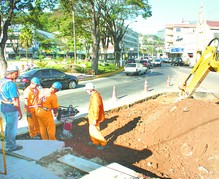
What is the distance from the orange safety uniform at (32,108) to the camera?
25.1 ft

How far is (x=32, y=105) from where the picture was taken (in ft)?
25.1

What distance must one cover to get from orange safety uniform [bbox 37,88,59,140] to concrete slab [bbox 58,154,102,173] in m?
1.83

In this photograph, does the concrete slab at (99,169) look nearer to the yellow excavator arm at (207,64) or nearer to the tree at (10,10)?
the yellow excavator arm at (207,64)

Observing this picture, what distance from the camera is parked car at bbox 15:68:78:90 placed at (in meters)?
17.5

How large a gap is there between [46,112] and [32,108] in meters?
0.76

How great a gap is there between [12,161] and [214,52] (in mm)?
6497

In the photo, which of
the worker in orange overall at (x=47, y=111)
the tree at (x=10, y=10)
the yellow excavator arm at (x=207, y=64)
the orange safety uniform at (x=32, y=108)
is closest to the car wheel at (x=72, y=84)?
the tree at (x=10, y=10)

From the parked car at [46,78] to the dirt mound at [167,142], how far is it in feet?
29.6

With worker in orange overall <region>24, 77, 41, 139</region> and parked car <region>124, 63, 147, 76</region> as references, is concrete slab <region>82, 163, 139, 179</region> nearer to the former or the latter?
worker in orange overall <region>24, 77, 41, 139</region>

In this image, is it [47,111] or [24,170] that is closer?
[24,170]

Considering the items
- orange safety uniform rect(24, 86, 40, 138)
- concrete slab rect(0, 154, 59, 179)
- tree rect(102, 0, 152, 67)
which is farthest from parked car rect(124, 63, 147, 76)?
concrete slab rect(0, 154, 59, 179)

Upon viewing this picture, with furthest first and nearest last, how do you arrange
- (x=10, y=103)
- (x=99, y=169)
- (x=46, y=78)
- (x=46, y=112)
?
(x=46, y=78) → (x=46, y=112) → (x=10, y=103) → (x=99, y=169)

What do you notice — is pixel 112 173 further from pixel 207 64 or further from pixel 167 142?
pixel 207 64

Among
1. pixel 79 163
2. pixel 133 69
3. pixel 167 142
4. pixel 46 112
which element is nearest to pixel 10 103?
pixel 46 112
